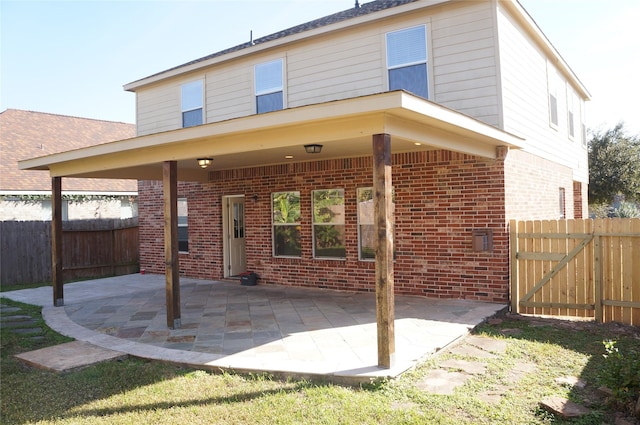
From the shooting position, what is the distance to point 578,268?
7145 mm

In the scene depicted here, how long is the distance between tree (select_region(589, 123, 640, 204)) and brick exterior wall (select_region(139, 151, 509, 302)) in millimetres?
16188

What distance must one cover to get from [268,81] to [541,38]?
20.2ft

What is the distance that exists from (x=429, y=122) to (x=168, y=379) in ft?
13.6

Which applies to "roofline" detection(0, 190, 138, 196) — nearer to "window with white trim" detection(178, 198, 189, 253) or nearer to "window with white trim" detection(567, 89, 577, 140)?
"window with white trim" detection(178, 198, 189, 253)

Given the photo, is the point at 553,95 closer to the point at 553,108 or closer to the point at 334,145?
the point at 553,108

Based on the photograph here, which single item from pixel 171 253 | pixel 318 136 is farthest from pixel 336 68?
pixel 171 253

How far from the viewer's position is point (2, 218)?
54.7ft

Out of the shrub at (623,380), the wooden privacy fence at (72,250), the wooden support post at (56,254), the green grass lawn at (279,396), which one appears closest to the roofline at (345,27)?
the wooden privacy fence at (72,250)

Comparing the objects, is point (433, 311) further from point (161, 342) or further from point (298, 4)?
point (298, 4)

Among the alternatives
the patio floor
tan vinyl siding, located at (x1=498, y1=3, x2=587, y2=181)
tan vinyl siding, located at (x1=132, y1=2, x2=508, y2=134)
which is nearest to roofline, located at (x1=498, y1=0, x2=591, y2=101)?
tan vinyl siding, located at (x1=498, y1=3, x2=587, y2=181)

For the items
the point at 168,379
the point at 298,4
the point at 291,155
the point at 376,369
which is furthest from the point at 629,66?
the point at 168,379

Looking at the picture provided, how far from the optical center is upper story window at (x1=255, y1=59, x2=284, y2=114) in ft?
34.4

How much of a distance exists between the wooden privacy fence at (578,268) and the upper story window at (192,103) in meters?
8.24

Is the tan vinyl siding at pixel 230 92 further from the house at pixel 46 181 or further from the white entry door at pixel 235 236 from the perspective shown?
the house at pixel 46 181
